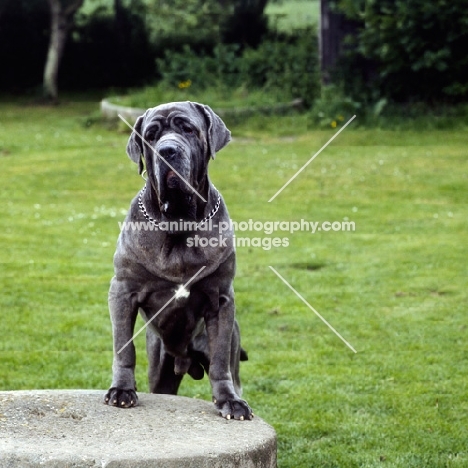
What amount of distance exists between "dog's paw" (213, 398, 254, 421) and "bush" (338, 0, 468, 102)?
13.5 meters

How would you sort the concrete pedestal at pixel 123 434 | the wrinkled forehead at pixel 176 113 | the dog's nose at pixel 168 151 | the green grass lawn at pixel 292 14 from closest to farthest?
the concrete pedestal at pixel 123 434 < the dog's nose at pixel 168 151 < the wrinkled forehead at pixel 176 113 < the green grass lawn at pixel 292 14

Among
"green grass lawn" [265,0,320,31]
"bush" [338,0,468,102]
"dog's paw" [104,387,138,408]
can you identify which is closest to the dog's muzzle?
"dog's paw" [104,387,138,408]

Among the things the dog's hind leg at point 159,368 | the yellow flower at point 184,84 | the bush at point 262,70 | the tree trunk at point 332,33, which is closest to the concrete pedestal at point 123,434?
the dog's hind leg at point 159,368

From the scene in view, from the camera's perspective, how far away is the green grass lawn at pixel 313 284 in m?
6.93

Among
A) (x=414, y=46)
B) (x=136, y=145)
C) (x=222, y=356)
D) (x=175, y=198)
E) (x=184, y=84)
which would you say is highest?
(x=414, y=46)

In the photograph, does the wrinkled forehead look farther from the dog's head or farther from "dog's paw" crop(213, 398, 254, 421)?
"dog's paw" crop(213, 398, 254, 421)

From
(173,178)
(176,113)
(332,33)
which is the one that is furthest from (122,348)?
(332,33)

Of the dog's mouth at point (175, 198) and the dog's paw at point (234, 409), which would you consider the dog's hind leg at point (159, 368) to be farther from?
the dog's mouth at point (175, 198)

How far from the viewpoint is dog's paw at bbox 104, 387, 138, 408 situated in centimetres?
504

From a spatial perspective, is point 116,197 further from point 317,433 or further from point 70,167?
point 317,433

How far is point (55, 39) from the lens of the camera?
24172mm

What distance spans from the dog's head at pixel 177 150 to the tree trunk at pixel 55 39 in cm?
1971

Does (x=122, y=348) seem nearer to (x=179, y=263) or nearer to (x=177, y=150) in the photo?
(x=179, y=263)

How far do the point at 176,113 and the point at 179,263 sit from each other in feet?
2.50
